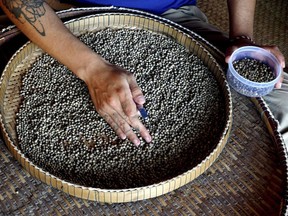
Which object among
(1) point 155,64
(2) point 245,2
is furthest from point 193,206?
(2) point 245,2

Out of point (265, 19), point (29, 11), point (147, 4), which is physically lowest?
point (265, 19)

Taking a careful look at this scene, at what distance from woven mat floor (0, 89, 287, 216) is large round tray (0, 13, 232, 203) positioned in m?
0.03

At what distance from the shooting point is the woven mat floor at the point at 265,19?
209 centimetres

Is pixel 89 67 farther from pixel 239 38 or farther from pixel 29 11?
pixel 239 38

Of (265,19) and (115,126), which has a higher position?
(115,126)

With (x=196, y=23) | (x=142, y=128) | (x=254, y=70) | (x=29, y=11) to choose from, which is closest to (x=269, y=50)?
(x=254, y=70)

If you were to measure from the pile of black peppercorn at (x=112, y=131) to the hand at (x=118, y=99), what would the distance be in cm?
2

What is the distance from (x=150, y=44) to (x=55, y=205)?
506mm

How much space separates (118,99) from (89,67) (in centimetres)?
12

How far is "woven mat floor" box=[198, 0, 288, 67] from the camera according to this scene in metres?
2.09

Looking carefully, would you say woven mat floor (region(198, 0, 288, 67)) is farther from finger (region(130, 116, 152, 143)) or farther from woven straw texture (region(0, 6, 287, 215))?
finger (region(130, 116, 152, 143))

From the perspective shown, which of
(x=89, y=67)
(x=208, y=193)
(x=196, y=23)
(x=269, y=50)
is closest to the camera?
(x=208, y=193)

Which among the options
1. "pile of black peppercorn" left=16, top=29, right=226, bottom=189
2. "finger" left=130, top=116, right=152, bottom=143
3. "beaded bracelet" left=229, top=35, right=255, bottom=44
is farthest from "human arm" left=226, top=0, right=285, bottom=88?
"finger" left=130, top=116, right=152, bottom=143

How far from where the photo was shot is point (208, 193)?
3.29ft
